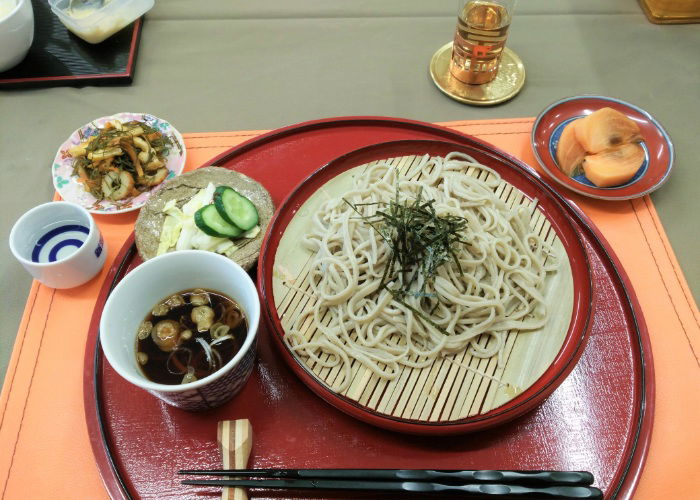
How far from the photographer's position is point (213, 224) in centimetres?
184

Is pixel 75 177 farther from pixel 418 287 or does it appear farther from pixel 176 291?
pixel 418 287

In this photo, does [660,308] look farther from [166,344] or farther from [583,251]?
[166,344]

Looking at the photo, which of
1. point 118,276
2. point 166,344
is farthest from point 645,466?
point 118,276

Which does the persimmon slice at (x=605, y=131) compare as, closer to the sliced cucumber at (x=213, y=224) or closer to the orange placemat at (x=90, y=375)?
the orange placemat at (x=90, y=375)

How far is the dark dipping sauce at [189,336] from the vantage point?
1.49 metres

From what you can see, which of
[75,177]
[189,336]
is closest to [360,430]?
[189,336]

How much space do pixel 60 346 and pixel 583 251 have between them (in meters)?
1.85

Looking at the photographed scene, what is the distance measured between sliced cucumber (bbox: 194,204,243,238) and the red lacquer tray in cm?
38

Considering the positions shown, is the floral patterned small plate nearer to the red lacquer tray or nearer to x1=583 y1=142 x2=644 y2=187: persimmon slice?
the red lacquer tray

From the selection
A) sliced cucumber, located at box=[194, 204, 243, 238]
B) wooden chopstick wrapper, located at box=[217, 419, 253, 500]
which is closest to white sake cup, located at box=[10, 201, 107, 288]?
sliced cucumber, located at box=[194, 204, 243, 238]

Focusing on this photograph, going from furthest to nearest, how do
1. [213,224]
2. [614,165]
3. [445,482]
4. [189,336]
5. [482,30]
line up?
[482,30], [614,165], [213,224], [189,336], [445,482]

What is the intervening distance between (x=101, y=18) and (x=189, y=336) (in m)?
1.98

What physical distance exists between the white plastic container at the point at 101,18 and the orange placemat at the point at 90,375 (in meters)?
1.16

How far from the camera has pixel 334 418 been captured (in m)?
1.59
